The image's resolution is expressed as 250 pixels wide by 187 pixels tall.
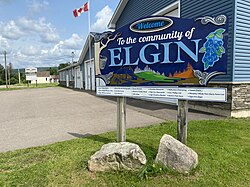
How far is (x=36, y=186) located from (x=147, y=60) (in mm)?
2986

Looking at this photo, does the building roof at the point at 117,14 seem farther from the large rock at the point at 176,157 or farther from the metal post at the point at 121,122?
the large rock at the point at 176,157

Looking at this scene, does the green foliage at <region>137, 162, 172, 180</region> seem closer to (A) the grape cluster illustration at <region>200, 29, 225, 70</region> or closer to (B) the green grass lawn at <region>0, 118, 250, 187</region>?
(B) the green grass lawn at <region>0, 118, 250, 187</region>

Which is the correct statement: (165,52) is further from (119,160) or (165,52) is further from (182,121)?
(119,160)

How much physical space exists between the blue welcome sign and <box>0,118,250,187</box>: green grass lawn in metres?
1.50

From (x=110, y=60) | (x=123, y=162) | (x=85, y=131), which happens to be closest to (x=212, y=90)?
(x=123, y=162)

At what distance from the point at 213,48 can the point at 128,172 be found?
102 inches

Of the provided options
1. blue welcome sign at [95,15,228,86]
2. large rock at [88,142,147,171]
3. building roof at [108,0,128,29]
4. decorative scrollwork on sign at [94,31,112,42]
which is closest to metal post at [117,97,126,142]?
blue welcome sign at [95,15,228,86]

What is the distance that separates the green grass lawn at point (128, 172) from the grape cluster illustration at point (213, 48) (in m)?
1.79

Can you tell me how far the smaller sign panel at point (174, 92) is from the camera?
3441 mm

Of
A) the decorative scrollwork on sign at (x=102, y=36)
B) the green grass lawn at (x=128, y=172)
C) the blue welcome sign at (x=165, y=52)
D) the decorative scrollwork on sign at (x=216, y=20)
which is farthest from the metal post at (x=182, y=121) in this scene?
the decorative scrollwork on sign at (x=102, y=36)

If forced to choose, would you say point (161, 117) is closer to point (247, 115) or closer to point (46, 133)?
point (247, 115)

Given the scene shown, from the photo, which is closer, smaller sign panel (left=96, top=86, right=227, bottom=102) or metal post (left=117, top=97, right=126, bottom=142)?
smaller sign panel (left=96, top=86, right=227, bottom=102)

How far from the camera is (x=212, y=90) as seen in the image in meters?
3.49

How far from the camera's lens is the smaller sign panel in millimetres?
3441
